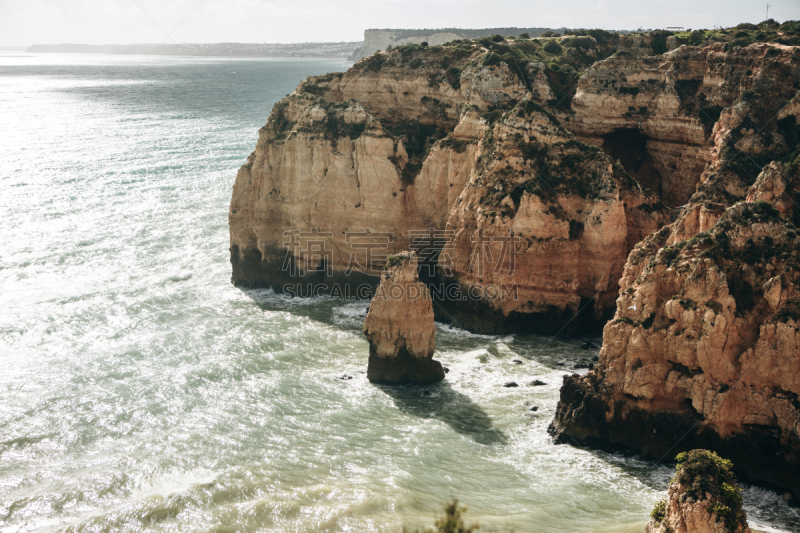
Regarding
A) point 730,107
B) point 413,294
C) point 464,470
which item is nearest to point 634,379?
point 464,470

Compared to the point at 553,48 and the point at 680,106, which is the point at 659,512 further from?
the point at 553,48

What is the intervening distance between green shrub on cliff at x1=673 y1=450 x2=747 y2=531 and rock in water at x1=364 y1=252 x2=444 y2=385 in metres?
16.6

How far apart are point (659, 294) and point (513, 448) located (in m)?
8.47

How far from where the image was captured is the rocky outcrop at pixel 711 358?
27.8 m

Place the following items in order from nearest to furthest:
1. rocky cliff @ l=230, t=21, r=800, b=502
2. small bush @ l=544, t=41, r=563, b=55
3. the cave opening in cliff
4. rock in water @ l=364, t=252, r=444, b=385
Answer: rocky cliff @ l=230, t=21, r=800, b=502, rock in water @ l=364, t=252, r=444, b=385, the cave opening in cliff, small bush @ l=544, t=41, r=563, b=55

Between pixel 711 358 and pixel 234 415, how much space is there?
66.4ft

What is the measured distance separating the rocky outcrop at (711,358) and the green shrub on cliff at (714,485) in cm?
658

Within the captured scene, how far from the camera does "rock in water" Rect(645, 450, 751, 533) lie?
69.1 ft

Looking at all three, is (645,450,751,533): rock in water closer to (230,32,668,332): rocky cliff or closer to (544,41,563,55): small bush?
(230,32,668,332): rocky cliff

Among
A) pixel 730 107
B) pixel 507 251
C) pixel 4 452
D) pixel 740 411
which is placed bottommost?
pixel 4 452

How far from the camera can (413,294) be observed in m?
37.2

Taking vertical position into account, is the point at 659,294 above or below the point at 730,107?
below

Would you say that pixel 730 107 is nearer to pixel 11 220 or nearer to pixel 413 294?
pixel 413 294

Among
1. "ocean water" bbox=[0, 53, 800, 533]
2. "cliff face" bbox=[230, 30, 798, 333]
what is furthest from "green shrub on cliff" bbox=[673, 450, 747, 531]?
"cliff face" bbox=[230, 30, 798, 333]
